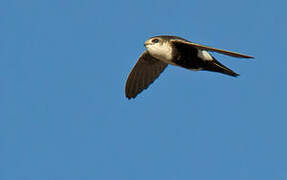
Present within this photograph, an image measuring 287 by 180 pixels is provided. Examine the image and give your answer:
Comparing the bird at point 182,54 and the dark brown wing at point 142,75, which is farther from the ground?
the bird at point 182,54

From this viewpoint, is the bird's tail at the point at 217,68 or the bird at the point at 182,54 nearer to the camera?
the bird at the point at 182,54

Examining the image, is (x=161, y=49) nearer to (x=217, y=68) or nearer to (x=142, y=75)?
(x=217, y=68)

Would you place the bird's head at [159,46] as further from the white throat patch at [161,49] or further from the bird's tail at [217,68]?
the bird's tail at [217,68]

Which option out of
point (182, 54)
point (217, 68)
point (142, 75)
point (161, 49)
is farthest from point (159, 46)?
point (142, 75)

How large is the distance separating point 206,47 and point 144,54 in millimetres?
2381

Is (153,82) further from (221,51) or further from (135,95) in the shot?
(221,51)

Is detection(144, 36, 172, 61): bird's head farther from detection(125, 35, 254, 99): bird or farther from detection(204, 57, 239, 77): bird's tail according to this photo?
detection(204, 57, 239, 77): bird's tail

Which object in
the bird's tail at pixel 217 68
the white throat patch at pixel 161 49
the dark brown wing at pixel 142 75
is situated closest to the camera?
the white throat patch at pixel 161 49

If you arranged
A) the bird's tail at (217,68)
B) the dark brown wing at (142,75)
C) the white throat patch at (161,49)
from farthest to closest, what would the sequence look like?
the dark brown wing at (142,75), the bird's tail at (217,68), the white throat patch at (161,49)

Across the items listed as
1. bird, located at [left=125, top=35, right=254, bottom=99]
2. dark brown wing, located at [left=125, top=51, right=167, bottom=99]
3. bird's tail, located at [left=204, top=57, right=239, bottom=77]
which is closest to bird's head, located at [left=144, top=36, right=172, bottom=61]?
bird, located at [left=125, top=35, right=254, bottom=99]

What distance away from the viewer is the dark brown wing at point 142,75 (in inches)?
417

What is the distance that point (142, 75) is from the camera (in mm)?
10602

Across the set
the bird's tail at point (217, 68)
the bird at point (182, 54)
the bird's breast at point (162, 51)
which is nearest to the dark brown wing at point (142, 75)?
the bird at point (182, 54)

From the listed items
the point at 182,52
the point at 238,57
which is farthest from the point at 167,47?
the point at 238,57
